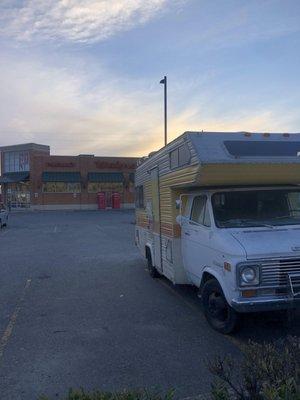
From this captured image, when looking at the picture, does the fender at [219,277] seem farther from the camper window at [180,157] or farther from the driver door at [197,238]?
the camper window at [180,157]

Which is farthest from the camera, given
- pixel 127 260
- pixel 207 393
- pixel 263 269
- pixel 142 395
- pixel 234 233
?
pixel 127 260

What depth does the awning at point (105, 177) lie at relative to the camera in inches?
1956

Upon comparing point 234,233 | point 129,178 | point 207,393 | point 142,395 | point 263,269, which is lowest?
point 207,393

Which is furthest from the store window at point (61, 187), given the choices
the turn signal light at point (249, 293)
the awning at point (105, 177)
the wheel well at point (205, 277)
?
the turn signal light at point (249, 293)

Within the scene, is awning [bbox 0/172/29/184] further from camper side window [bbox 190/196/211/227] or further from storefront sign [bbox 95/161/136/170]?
camper side window [bbox 190/196/211/227]

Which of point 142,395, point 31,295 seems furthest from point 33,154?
point 142,395

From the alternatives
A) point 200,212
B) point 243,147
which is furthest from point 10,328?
point 243,147

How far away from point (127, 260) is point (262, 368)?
10262 mm

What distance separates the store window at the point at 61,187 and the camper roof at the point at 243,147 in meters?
43.7

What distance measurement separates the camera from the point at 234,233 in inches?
238

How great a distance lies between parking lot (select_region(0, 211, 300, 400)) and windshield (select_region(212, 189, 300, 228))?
1502 mm

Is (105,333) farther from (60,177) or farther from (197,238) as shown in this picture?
(60,177)

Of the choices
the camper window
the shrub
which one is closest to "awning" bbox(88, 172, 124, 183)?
the camper window

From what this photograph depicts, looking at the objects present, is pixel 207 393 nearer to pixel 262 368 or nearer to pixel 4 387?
pixel 262 368
